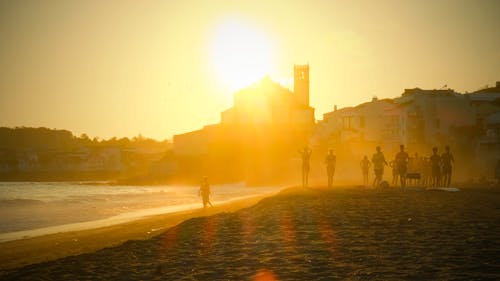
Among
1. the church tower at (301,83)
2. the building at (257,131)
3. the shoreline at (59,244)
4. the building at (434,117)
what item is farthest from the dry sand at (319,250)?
the church tower at (301,83)

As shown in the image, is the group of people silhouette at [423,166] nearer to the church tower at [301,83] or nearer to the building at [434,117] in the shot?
the building at [434,117]

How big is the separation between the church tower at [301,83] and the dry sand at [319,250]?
74291 millimetres

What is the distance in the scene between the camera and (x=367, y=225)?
13.4 metres

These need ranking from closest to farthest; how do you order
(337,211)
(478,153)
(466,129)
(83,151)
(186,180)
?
1. (337,211)
2. (478,153)
3. (466,129)
4. (186,180)
5. (83,151)

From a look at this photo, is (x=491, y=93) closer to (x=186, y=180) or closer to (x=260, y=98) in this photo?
(x=260, y=98)

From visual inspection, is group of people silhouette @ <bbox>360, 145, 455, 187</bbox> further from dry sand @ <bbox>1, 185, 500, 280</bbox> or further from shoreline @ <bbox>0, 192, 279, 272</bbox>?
shoreline @ <bbox>0, 192, 279, 272</bbox>

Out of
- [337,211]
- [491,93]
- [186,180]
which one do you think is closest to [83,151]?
[186,180]

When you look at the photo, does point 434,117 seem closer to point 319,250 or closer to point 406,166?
point 406,166

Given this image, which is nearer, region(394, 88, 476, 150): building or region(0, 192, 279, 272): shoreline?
region(0, 192, 279, 272): shoreline

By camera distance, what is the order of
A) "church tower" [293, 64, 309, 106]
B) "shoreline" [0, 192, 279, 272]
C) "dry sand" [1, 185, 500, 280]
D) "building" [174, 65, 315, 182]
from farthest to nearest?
"church tower" [293, 64, 309, 106], "building" [174, 65, 315, 182], "shoreline" [0, 192, 279, 272], "dry sand" [1, 185, 500, 280]

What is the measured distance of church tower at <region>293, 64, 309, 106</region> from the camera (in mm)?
90750

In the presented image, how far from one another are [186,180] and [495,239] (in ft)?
285

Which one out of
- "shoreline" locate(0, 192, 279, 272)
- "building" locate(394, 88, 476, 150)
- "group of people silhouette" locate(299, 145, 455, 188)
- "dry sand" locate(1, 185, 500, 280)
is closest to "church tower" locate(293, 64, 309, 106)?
"building" locate(394, 88, 476, 150)

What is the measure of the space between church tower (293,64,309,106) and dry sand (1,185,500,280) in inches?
2925
